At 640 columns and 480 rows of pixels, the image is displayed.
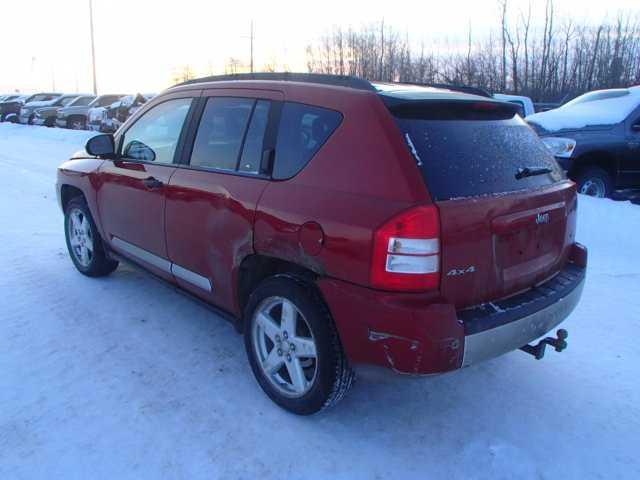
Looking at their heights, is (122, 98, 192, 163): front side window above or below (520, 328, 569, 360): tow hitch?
above

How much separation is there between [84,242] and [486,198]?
12.3 ft

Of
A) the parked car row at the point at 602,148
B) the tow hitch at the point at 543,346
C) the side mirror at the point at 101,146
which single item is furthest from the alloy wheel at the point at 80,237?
the parked car row at the point at 602,148

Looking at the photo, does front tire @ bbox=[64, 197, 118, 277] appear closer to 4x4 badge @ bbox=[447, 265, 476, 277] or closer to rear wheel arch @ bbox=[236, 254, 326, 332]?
rear wheel arch @ bbox=[236, 254, 326, 332]

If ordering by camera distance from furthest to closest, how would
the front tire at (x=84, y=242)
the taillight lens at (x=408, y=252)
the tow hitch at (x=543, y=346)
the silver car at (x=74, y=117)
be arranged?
the silver car at (x=74, y=117)
the front tire at (x=84, y=242)
the tow hitch at (x=543, y=346)
the taillight lens at (x=408, y=252)

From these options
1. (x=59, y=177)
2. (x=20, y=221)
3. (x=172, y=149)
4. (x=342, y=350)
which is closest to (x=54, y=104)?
(x=20, y=221)

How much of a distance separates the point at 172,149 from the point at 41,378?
168cm

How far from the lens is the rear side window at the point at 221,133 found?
332 centimetres

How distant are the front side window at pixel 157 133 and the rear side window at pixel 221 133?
0.89ft

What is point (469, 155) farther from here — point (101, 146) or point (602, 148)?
point (602, 148)

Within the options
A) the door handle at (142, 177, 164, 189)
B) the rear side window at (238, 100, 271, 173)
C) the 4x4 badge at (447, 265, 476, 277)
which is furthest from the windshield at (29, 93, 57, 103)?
the 4x4 badge at (447, 265, 476, 277)

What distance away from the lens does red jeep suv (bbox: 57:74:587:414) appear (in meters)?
2.46

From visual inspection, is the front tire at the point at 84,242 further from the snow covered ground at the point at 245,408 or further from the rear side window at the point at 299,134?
the rear side window at the point at 299,134

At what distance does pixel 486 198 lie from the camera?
2.64 m

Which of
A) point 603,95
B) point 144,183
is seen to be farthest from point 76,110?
point 144,183
